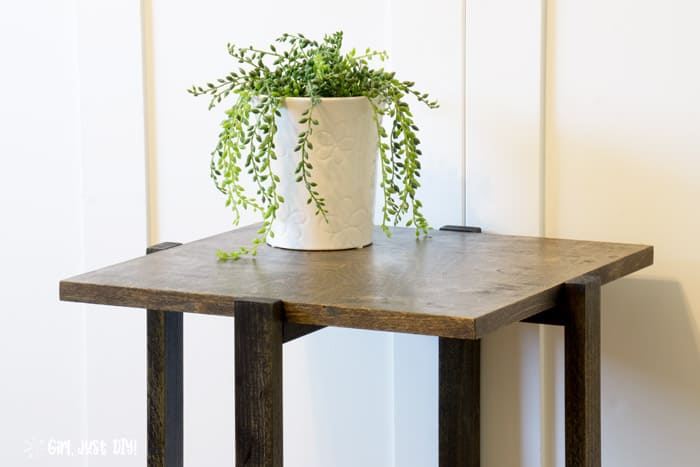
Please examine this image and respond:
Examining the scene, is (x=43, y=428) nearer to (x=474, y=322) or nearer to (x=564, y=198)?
(x=564, y=198)

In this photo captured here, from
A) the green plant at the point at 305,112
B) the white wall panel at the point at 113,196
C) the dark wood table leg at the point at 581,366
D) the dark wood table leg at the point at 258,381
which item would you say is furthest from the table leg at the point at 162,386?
the dark wood table leg at the point at 581,366

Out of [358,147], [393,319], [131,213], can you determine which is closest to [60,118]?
[131,213]

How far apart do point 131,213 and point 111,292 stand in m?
0.64

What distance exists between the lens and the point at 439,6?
1612mm

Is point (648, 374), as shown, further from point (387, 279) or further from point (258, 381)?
point (258, 381)

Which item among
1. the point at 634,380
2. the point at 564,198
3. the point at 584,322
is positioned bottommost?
the point at 634,380

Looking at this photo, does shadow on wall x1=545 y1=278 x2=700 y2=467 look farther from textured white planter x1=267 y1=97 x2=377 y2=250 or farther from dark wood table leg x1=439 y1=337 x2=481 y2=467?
textured white planter x1=267 y1=97 x2=377 y2=250

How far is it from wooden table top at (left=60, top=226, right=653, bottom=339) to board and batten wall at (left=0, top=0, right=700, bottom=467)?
0.12 m

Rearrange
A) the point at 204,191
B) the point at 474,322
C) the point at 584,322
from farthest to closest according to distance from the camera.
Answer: the point at 204,191 → the point at 584,322 → the point at 474,322

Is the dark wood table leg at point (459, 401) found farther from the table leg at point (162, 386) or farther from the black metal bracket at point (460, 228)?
the table leg at point (162, 386)

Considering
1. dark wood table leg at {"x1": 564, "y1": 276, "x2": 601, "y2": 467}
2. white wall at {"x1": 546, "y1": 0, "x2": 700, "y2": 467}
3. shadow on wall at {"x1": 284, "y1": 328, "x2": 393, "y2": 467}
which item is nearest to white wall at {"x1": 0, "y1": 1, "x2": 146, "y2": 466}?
shadow on wall at {"x1": 284, "y1": 328, "x2": 393, "y2": 467}

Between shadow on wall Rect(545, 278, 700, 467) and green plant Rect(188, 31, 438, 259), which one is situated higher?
green plant Rect(188, 31, 438, 259)

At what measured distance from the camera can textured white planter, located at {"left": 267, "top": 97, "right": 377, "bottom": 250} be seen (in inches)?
56.0

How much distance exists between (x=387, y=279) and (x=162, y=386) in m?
0.39
